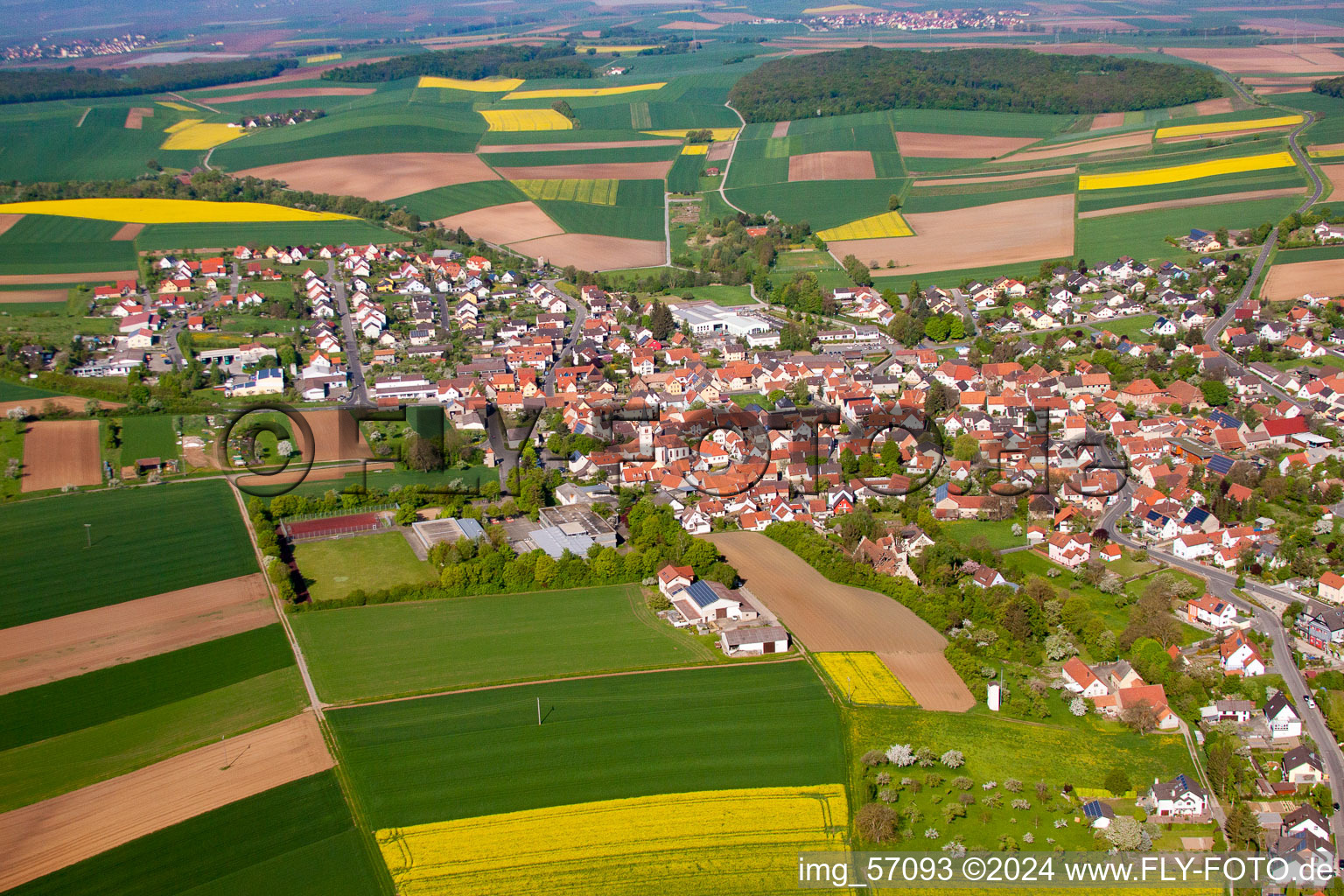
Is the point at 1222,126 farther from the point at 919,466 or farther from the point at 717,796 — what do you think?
the point at 717,796

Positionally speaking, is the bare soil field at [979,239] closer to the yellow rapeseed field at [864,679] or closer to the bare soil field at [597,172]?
the bare soil field at [597,172]

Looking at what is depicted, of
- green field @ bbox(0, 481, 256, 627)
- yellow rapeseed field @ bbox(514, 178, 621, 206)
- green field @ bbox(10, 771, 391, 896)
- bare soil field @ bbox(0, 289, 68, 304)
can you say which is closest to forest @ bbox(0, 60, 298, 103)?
yellow rapeseed field @ bbox(514, 178, 621, 206)

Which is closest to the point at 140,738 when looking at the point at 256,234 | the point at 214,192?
the point at 256,234

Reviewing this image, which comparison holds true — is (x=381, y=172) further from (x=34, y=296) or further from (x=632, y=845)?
(x=632, y=845)

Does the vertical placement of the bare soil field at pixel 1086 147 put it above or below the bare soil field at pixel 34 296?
above

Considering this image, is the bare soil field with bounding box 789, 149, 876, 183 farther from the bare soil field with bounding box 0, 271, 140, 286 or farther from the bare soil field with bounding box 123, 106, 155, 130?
the bare soil field with bounding box 123, 106, 155, 130

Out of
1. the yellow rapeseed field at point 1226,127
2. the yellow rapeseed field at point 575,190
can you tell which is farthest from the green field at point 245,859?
the yellow rapeseed field at point 1226,127

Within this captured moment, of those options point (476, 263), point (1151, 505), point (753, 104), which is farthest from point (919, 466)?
point (753, 104)
